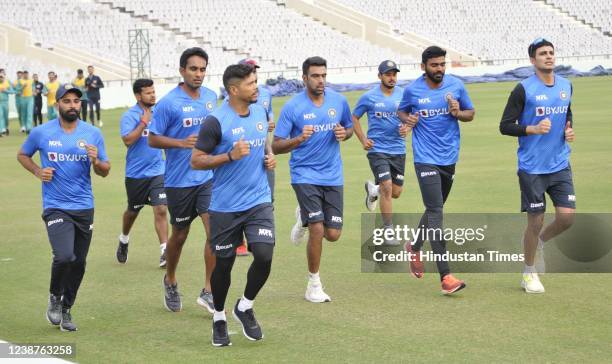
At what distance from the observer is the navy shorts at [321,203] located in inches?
385

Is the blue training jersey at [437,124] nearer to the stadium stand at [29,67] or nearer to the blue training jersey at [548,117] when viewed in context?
the blue training jersey at [548,117]

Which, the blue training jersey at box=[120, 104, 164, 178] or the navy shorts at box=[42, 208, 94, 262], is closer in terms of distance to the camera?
the navy shorts at box=[42, 208, 94, 262]

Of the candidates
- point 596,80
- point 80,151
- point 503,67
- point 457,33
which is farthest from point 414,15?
point 80,151

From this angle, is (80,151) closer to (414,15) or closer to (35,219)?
(35,219)

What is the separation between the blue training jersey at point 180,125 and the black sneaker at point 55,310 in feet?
5.19

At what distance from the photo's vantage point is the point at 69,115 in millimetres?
8781

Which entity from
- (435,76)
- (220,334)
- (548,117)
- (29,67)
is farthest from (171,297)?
(29,67)

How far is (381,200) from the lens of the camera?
12945 mm

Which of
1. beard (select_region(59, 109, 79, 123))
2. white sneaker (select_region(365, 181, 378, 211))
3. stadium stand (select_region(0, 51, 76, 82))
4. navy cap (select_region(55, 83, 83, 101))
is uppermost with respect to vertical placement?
stadium stand (select_region(0, 51, 76, 82))

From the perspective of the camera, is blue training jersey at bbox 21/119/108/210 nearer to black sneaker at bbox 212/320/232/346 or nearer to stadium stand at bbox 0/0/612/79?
black sneaker at bbox 212/320/232/346

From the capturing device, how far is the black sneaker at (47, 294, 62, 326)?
873 centimetres

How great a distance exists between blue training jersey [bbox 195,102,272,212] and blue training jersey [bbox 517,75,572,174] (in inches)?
113

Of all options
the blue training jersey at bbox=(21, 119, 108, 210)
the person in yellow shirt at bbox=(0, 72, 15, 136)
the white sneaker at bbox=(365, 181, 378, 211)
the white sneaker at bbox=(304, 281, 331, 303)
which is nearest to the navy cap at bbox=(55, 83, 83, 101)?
the blue training jersey at bbox=(21, 119, 108, 210)

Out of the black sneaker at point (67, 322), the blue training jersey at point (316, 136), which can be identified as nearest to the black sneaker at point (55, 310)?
the black sneaker at point (67, 322)
